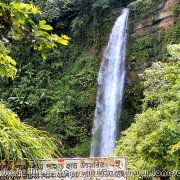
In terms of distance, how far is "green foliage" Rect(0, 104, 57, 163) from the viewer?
1.23 metres

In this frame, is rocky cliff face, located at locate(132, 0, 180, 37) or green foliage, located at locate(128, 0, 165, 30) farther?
green foliage, located at locate(128, 0, 165, 30)

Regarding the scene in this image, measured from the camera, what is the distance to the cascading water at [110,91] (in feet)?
41.3

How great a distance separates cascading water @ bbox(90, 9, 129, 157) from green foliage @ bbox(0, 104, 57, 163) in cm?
1068

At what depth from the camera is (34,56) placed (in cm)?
1725

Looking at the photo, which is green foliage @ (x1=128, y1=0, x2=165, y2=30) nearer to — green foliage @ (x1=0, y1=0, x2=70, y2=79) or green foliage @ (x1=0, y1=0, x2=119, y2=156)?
green foliage @ (x1=0, y1=0, x2=119, y2=156)

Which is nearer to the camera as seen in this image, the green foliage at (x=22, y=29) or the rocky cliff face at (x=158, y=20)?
the green foliage at (x=22, y=29)

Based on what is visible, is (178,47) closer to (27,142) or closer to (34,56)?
(27,142)

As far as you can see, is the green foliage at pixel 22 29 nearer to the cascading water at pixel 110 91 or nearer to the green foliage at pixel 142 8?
the cascading water at pixel 110 91

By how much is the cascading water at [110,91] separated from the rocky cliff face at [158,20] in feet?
2.88

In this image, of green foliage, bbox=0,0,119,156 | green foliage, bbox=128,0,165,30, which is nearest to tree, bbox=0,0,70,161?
green foliage, bbox=0,0,119,156

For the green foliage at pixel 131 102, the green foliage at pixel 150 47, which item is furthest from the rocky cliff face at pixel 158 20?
the green foliage at pixel 131 102

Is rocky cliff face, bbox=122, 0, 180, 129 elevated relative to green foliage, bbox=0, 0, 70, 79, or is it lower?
elevated

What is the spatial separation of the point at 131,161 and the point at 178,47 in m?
2.65

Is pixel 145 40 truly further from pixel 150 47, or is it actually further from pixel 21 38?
pixel 21 38
